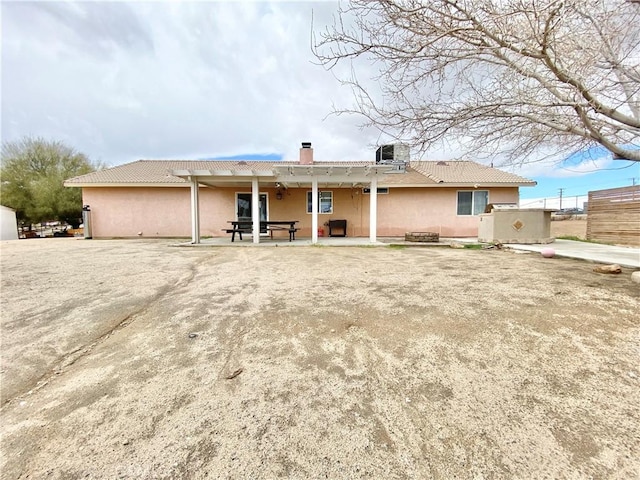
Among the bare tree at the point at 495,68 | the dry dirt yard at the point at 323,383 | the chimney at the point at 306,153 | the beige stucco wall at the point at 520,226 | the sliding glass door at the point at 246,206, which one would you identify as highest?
the chimney at the point at 306,153

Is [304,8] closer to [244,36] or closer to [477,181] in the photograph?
[244,36]

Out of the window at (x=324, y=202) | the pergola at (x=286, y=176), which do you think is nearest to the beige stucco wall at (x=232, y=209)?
the window at (x=324, y=202)

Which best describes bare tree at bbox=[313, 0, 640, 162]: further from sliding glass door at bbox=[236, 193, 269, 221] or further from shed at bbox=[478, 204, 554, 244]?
sliding glass door at bbox=[236, 193, 269, 221]

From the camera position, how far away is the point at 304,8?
412cm

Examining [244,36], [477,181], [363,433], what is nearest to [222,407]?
[363,433]

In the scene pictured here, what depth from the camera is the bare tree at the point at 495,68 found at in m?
3.54

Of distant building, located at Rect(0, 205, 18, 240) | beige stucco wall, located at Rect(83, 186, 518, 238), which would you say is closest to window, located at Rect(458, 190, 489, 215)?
beige stucco wall, located at Rect(83, 186, 518, 238)

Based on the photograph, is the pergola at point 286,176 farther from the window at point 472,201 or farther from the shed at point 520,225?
the window at point 472,201

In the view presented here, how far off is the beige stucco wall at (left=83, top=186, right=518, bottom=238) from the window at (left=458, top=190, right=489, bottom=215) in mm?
247

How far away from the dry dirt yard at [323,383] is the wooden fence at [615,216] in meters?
7.58

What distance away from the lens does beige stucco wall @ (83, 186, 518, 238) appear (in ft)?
45.5

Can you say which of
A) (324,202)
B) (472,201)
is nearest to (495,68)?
(324,202)

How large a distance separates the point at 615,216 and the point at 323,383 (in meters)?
13.1

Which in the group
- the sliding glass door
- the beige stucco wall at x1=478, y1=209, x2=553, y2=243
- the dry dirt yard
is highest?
the sliding glass door
